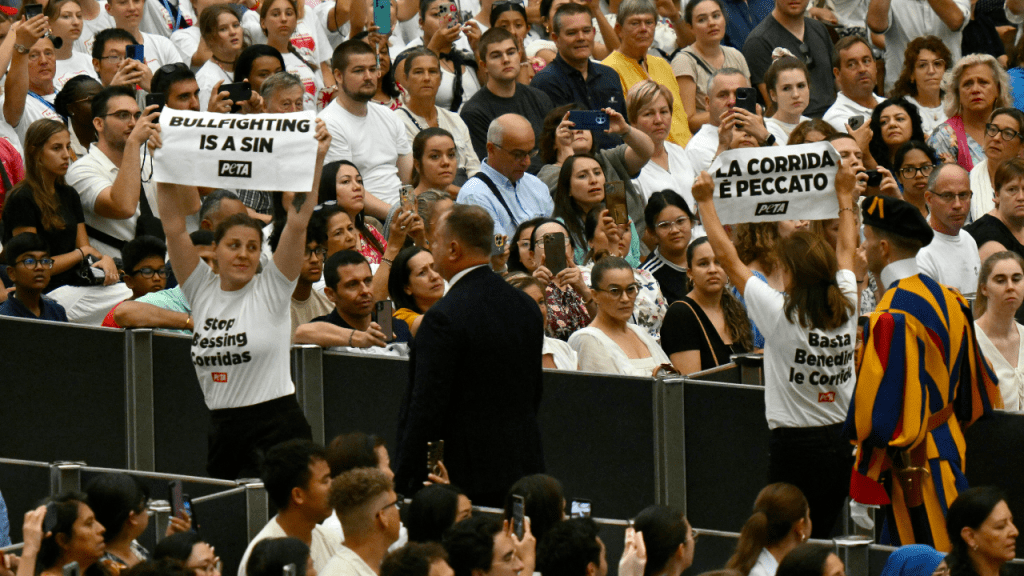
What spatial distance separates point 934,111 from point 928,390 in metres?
5.56

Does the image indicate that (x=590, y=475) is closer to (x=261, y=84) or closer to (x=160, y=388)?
(x=160, y=388)

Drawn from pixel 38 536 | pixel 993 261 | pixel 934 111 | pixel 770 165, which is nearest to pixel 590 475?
pixel 770 165

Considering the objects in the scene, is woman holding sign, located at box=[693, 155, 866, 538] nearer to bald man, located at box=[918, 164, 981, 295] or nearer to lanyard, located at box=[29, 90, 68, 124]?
bald man, located at box=[918, 164, 981, 295]

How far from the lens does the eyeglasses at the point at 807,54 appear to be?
42.1 ft

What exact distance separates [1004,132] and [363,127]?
4.27 m

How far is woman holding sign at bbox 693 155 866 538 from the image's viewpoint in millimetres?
6898

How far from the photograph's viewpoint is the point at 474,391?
639 centimetres

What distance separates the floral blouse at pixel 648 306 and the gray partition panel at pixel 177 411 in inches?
88.6

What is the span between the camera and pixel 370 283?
8117 millimetres

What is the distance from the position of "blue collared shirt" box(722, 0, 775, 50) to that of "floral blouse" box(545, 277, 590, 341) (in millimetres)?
5521

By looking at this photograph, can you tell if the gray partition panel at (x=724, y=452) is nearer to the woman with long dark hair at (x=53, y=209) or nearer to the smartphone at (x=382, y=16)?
the woman with long dark hair at (x=53, y=209)

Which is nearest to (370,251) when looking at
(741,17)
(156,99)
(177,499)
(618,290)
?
(156,99)

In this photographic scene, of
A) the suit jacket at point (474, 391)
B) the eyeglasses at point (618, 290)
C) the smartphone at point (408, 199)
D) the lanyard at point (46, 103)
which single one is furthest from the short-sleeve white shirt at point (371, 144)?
the suit jacket at point (474, 391)

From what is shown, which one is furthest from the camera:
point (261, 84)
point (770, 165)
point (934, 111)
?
point (934, 111)
